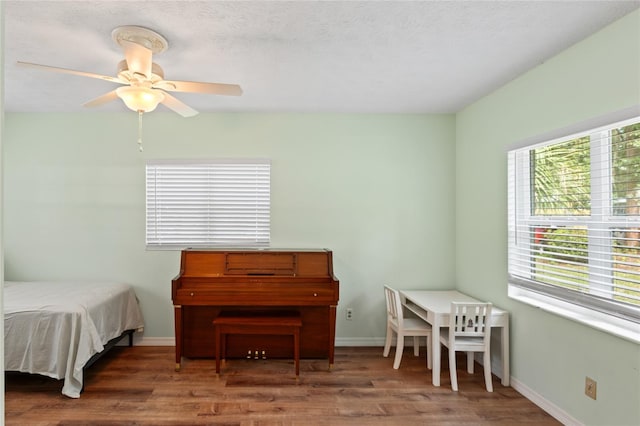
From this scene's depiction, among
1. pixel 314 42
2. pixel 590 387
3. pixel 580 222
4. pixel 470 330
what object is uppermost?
pixel 314 42

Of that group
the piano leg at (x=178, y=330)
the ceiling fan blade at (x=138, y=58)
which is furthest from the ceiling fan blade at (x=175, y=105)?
the piano leg at (x=178, y=330)

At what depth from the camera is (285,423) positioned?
8.09ft

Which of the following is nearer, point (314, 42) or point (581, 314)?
point (314, 42)

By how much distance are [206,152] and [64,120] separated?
4.87 feet

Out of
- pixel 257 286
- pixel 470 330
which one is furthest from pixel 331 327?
pixel 470 330

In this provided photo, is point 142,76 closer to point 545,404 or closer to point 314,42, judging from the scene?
point 314,42

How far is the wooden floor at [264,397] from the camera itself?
2521 mm

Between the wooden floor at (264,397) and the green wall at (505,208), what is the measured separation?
364mm

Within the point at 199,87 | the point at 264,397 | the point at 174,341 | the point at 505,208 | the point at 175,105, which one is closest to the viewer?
the point at 199,87

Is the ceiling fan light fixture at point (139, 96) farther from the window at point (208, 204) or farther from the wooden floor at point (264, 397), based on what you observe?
the wooden floor at point (264, 397)

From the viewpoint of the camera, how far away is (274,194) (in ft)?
12.9

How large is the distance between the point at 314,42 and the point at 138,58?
1010mm

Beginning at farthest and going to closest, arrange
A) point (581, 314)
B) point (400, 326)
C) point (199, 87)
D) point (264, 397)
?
point (400, 326), point (264, 397), point (581, 314), point (199, 87)

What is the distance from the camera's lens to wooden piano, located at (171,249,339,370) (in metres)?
3.38
